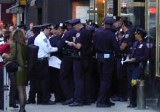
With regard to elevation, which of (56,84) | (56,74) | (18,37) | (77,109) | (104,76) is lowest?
(77,109)

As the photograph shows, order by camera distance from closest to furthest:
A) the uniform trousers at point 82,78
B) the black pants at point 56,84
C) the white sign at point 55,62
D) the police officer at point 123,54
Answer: the uniform trousers at point 82,78
the police officer at point 123,54
the white sign at point 55,62
the black pants at point 56,84

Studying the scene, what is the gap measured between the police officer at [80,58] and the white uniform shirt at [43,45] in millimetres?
702

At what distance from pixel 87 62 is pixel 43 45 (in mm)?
1217

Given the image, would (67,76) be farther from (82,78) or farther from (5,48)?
(5,48)

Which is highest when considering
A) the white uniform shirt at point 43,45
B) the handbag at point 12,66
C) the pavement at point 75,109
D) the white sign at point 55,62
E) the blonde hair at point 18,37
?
the blonde hair at point 18,37

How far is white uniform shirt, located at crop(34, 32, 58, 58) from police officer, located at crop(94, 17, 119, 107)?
1.34 meters

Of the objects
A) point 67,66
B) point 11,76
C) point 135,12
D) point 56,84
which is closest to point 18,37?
point 11,76

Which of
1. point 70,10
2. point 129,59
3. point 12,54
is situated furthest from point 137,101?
point 70,10

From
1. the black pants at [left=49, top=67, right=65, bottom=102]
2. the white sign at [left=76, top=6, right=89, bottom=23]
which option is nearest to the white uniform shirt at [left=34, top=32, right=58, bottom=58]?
the black pants at [left=49, top=67, right=65, bottom=102]

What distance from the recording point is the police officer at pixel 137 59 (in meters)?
14.2

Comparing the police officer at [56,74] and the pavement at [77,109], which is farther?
the police officer at [56,74]

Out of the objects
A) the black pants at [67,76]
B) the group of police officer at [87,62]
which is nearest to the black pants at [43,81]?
the group of police officer at [87,62]

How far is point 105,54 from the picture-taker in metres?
14.7

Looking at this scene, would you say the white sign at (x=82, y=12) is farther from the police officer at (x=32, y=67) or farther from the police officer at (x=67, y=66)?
the police officer at (x=67, y=66)
